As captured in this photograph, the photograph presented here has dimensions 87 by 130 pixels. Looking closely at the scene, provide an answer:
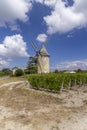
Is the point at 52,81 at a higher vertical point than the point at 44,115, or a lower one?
higher

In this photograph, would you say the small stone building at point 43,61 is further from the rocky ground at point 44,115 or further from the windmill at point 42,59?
the rocky ground at point 44,115

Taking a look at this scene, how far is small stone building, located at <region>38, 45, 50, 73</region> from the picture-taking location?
168 ft

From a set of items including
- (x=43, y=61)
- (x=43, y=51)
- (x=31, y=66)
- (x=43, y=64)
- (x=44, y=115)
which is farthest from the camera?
(x=31, y=66)

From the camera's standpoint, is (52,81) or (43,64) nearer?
(52,81)

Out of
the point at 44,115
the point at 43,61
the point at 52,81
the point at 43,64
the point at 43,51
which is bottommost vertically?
the point at 44,115

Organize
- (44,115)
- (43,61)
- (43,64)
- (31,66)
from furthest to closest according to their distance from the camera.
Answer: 1. (31,66)
2. (43,61)
3. (43,64)
4. (44,115)

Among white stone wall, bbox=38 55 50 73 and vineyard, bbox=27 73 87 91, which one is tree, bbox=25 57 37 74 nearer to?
white stone wall, bbox=38 55 50 73

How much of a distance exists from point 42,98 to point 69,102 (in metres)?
3.14

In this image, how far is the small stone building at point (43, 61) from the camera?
51156 mm

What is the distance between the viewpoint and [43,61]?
175 ft

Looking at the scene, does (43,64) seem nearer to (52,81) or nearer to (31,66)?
(31,66)

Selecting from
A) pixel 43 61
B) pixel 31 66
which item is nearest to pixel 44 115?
pixel 43 61

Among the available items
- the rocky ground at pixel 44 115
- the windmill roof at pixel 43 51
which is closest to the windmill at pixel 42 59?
the windmill roof at pixel 43 51

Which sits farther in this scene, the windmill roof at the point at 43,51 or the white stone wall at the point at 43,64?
the windmill roof at the point at 43,51
